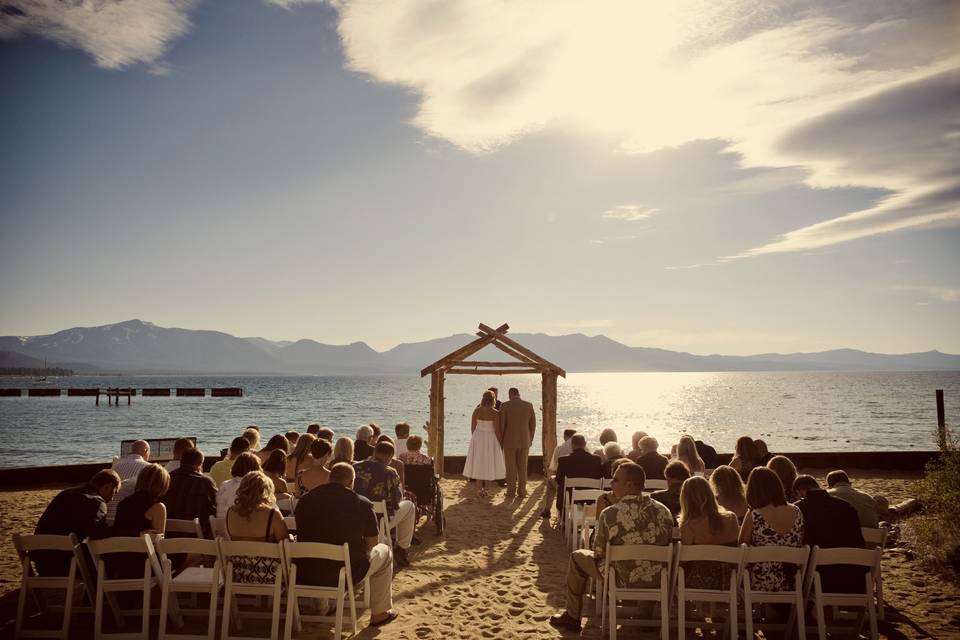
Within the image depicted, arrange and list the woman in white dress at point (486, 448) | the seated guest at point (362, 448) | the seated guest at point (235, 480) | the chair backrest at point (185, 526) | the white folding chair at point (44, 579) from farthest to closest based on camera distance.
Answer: the woman in white dress at point (486, 448) < the seated guest at point (362, 448) < the seated guest at point (235, 480) < the chair backrest at point (185, 526) < the white folding chair at point (44, 579)

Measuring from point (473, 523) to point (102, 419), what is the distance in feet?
195

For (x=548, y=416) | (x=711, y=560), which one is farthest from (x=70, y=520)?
(x=548, y=416)

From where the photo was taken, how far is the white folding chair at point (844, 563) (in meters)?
4.34

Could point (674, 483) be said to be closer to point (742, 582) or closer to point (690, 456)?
point (742, 582)

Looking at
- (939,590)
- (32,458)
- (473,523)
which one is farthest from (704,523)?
(32,458)

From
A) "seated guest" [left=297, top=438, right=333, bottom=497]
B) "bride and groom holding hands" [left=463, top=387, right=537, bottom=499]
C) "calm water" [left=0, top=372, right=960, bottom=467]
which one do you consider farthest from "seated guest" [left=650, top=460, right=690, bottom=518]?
"calm water" [left=0, top=372, right=960, bottom=467]

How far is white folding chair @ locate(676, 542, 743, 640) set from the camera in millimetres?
4363

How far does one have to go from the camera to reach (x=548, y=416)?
46.1 feet

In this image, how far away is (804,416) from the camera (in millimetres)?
62469

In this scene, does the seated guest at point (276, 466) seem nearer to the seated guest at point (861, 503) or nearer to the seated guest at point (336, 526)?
the seated guest at point (336, 526)

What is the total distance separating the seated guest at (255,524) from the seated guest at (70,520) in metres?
1.16

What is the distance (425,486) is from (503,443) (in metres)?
3.57

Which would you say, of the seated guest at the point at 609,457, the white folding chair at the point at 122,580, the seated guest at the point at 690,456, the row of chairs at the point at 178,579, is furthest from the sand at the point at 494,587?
the seated guest at the point at 690,456

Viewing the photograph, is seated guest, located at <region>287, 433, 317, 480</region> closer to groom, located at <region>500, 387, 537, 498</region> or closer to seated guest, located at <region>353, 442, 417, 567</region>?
seated guest, located at <region>353, 442, 417, 567</region>
